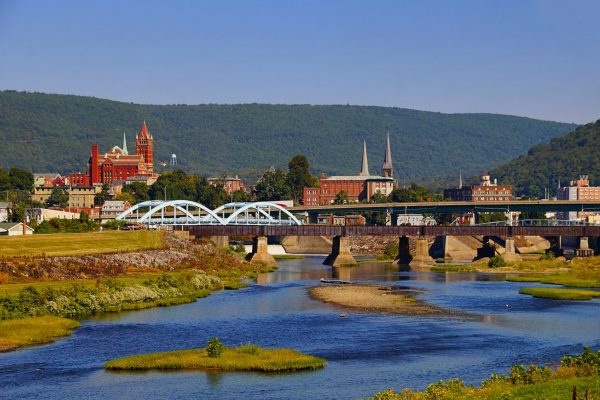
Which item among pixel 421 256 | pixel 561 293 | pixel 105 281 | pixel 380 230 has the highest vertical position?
pixel 380 230

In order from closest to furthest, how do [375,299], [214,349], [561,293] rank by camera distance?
1. [214,349]
2. [375,299]
3. [561,293]

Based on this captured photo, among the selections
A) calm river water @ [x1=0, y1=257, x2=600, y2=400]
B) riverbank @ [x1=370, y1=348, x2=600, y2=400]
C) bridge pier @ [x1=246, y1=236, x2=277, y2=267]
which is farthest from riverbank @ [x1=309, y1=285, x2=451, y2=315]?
bridge pier @ [x1=246, y1=236, x2=277, y2=267]

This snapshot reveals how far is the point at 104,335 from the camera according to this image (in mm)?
89875

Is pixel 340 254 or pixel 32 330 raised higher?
pixel 340 254

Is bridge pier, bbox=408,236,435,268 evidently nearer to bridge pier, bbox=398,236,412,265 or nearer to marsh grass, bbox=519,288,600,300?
bridge pier, bbox=398,236,412,265

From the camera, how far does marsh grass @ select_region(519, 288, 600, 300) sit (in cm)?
12344

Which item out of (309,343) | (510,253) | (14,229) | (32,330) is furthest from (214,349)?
(510,253)

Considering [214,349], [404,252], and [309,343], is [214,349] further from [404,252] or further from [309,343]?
[404,252]

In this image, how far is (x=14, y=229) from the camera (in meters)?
158

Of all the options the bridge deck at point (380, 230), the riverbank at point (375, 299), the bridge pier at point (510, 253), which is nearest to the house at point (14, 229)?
the bridge deck at point (380, 230)

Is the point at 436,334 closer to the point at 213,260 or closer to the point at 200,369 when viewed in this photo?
the point at 200,369

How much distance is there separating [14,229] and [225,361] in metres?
89.1

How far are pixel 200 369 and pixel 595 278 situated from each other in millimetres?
86848

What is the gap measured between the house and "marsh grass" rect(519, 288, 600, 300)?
7070 centimetres
